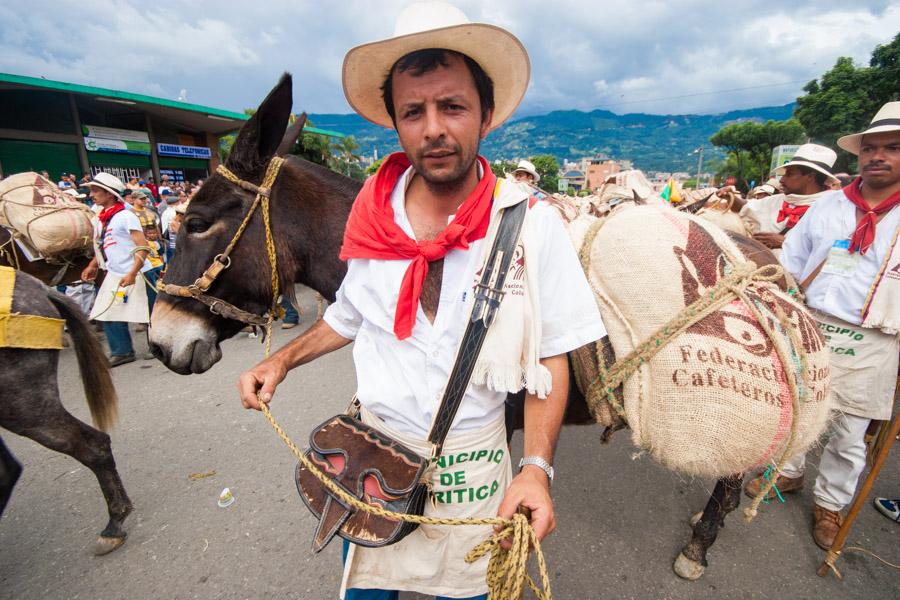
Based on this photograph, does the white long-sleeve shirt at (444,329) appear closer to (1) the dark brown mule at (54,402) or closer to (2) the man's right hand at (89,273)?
(1) the dark brown mule at (54,402)

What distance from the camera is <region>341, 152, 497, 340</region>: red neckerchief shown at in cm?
119

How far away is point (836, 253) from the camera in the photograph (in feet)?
7.47

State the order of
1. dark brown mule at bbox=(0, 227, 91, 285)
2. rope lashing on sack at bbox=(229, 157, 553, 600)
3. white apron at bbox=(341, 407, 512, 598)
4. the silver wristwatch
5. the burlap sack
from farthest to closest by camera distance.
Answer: dark brown mule at bbox=(0, 227, 91, 285) → the burlap sack → white apron at bbox=(341, 407, 512, 598) → the silver wristwatch → rope lashing on sack at bbox=(229, 157, 553, 600)

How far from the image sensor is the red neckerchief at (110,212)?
16.3 feet

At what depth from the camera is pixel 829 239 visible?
7.67ft

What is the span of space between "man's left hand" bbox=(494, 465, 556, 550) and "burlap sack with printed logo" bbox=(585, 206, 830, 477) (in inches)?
22.7

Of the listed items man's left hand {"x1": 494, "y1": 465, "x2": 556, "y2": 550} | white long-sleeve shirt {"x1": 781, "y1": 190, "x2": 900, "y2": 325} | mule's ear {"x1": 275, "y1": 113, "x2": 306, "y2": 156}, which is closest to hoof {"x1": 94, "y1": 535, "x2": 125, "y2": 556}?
mule's ear {"x1": 275, "y1": 113, "x2": 306, "y2": 156}

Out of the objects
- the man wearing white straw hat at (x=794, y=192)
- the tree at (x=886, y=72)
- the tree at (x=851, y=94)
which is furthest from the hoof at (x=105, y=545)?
the tree at (x=886, y=72)

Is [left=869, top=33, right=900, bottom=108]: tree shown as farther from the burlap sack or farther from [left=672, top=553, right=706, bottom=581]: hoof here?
the burlap sack

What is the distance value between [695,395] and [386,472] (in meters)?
1.06

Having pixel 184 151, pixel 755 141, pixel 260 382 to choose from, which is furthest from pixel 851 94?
pixel 184 151

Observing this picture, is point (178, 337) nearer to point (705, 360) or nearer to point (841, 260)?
point (705, 360)

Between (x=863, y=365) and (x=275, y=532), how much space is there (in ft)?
12.0

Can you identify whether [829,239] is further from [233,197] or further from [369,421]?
[233,197]
